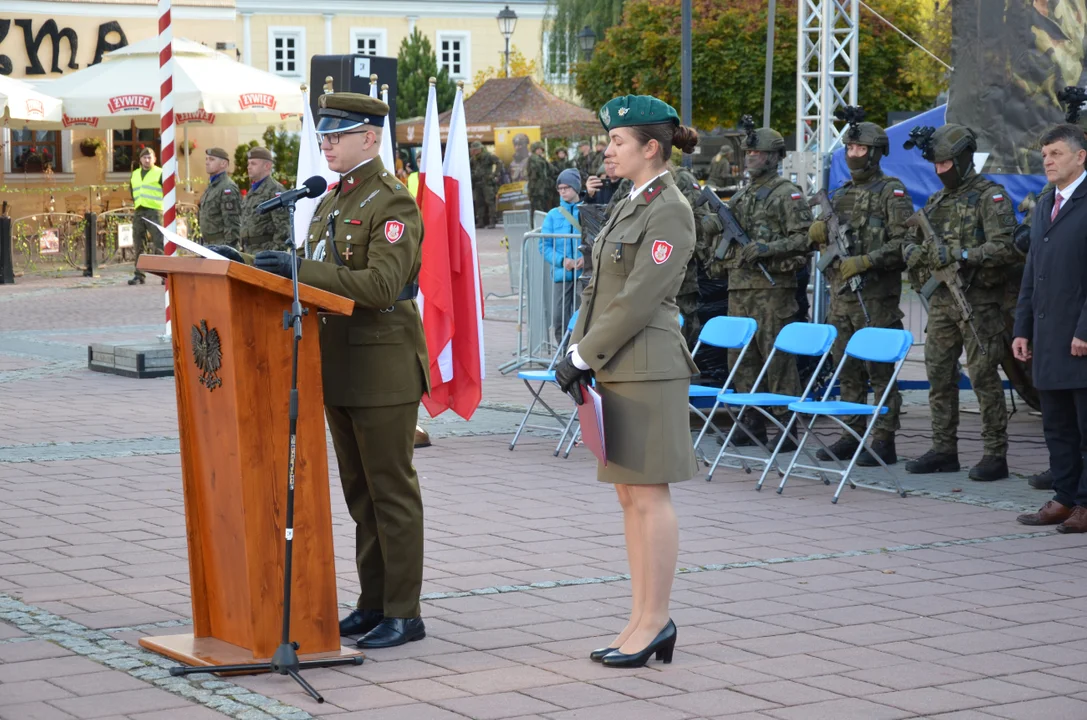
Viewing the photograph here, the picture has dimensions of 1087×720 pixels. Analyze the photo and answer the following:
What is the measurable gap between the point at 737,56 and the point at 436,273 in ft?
75.7

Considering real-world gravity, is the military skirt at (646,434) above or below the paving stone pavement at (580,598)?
above

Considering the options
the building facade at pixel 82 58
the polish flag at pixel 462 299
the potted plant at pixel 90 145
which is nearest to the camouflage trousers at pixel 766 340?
the polish flag at pixel 462 299

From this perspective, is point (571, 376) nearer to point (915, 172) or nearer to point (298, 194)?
point (298, 194)

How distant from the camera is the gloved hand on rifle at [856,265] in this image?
9820mm

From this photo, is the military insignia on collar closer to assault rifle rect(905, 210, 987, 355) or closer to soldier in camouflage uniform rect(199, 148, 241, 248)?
assault rifle rect(905, 210, 987, 355)

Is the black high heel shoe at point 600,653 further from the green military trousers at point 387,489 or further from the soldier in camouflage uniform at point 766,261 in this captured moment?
the soldier in camouflage uniform at point 766,261

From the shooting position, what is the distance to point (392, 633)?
224 inches

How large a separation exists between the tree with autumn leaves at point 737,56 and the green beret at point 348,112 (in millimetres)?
25815

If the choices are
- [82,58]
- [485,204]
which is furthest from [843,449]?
[485,204]

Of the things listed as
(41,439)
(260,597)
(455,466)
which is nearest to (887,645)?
(260,597)

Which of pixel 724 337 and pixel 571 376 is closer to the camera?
pixel 571 376

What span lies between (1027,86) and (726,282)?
2.78 m

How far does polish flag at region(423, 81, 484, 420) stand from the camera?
30.3ft

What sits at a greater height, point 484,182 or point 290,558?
point 484,182
